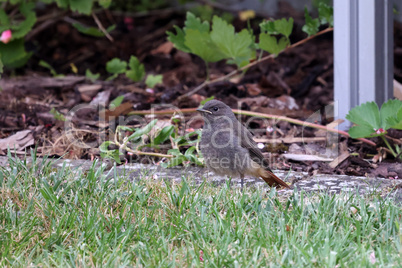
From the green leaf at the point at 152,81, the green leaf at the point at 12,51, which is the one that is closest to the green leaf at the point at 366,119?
the green leaf at the point at 152,81

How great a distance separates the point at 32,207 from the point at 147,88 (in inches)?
113

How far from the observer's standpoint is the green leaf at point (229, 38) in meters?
5.11

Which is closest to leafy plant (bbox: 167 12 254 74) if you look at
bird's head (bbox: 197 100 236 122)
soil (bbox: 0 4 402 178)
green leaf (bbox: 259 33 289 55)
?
green leaf (bbox: 259 33 289 55)

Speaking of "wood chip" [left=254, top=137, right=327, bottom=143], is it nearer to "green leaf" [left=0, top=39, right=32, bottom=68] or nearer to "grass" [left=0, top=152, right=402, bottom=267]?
"grass" [left=0, top=152, right=402, bottom=267]

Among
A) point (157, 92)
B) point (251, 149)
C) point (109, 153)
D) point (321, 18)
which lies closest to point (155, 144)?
point (109, 153)

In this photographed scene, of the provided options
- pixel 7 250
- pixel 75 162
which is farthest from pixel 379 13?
pixel 7 250

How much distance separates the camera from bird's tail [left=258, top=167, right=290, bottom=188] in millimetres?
3641

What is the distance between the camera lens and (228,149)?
3910 millimetres

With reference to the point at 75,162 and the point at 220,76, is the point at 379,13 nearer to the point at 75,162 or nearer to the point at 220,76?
the point at 220,76

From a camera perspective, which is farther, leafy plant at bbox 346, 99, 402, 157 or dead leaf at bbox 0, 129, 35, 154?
dead leaf at bbox 0, 129, 35, 154

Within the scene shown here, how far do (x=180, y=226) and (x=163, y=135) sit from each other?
1.48m

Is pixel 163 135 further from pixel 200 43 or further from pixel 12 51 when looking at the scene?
pixel 12 51

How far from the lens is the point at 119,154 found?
4211 millimetres

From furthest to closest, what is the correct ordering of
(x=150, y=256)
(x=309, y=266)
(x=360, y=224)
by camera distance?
1. (x=360, y=224)
2. (x=150, y=256)
3. (x=309, y=266)
